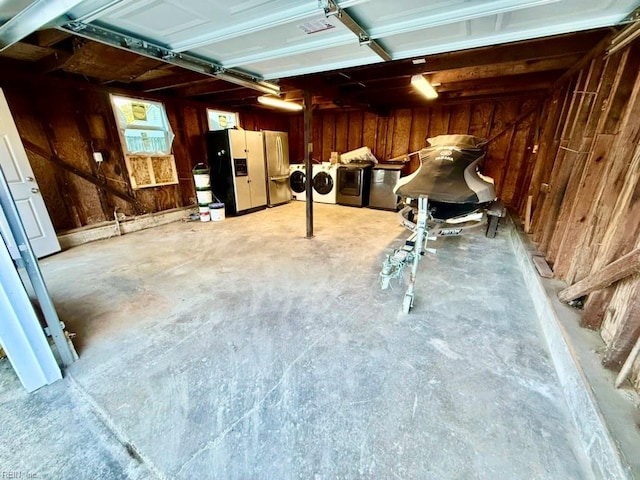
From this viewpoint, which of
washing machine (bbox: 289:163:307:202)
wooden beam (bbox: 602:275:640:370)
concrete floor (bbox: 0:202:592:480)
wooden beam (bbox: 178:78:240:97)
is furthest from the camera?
washing machine (bbox: 289:163:307:202)

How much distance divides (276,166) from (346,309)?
481cm

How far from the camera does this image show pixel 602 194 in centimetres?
182

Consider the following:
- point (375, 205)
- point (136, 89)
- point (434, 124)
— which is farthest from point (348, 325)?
point (434, 124)

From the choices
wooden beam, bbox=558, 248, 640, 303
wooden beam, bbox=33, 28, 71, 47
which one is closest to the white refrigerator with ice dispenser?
wooden beam, bbox=33, 28, 71, 47

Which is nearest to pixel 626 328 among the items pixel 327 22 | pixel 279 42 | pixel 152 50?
pixel 327 22

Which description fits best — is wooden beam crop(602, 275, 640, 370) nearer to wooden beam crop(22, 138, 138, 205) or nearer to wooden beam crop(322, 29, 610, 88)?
wooden beam crop(322, 29, 610, 88)

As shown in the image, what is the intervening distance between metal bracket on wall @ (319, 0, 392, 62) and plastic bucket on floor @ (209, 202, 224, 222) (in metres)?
4.14

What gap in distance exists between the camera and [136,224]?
15.3 ft

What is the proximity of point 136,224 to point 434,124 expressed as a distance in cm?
664

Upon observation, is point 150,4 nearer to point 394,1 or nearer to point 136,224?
point 394,1

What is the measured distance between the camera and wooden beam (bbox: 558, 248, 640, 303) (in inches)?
53.2

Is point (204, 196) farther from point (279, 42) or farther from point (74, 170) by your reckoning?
point (279, 42)

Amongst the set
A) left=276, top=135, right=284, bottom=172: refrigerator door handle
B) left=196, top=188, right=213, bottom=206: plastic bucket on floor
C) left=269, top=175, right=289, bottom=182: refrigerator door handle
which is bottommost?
left=196, top=188, right=213, bottom=206: plastic bucket on floor

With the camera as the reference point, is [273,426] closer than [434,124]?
Yes
